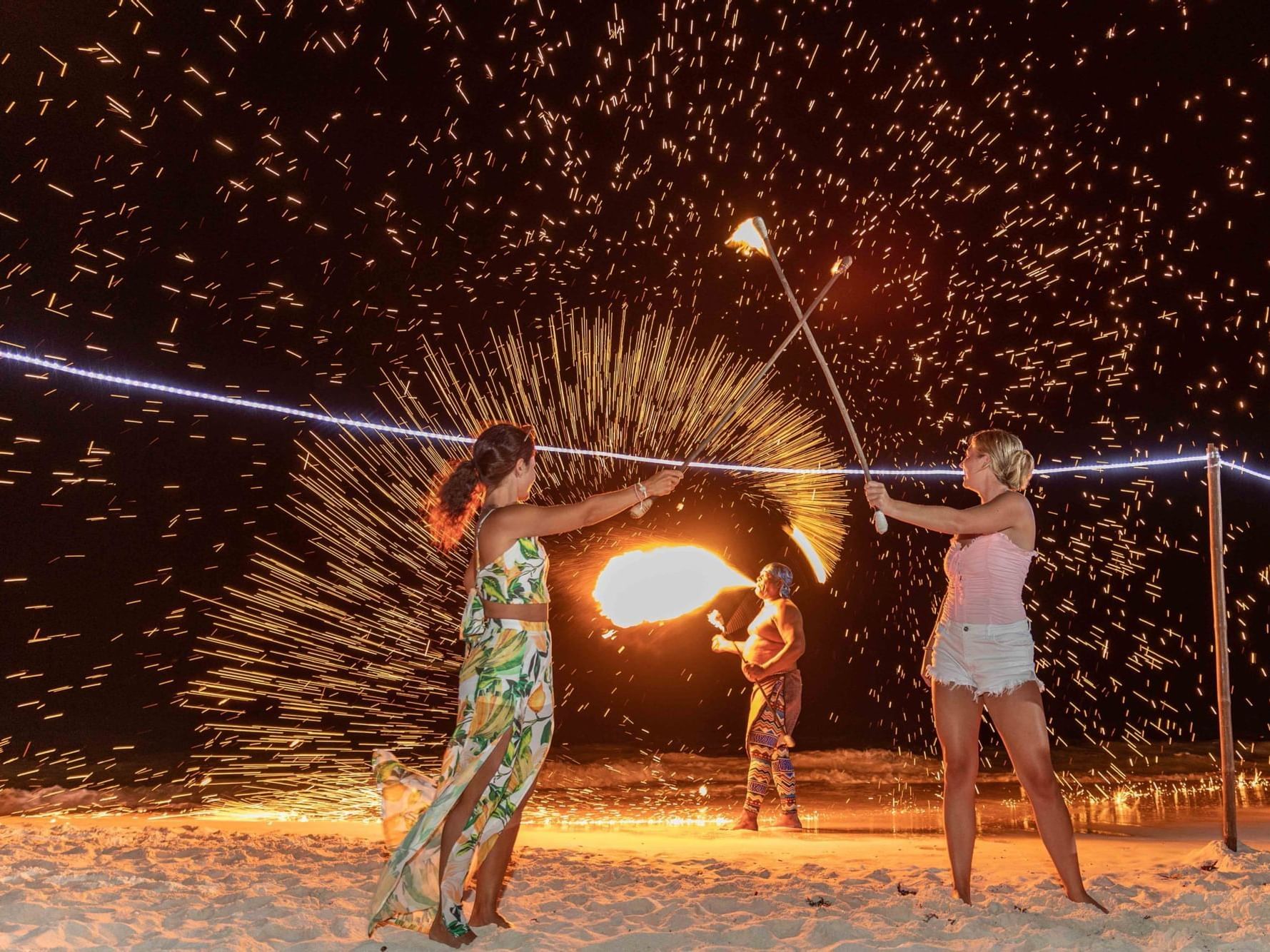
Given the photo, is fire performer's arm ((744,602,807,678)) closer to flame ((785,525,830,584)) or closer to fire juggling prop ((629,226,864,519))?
flame ((785,525,830,584))

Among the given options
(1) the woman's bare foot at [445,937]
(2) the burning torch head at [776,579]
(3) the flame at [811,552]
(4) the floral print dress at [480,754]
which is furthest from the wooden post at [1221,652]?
(1) the woman's bare foot at [445,937]

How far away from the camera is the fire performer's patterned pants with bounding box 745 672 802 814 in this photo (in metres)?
7.21

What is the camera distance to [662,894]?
448cm

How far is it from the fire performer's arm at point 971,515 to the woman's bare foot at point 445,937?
6.60ft

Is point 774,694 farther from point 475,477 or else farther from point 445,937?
point 445,937

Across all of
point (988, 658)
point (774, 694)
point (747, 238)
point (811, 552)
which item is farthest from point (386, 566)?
point (988, 658)

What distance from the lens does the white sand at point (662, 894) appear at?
3543 millimetres

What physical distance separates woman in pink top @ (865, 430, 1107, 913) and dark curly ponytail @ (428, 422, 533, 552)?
1314 mm

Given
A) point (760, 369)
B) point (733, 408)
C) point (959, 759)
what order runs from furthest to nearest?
point (760, 369), point (733, 408), point (959, 759)

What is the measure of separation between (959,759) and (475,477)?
6.70ft

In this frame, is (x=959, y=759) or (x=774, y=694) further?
(x=774, y=694)

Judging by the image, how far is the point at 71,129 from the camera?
39.9ft

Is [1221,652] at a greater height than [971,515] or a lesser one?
lesser

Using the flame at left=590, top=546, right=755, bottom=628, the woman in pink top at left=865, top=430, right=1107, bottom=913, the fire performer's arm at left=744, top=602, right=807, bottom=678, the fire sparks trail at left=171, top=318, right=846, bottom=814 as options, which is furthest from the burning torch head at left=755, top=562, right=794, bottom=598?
the fire sparks trail at left=171, top=318, right=846, bottom=814
